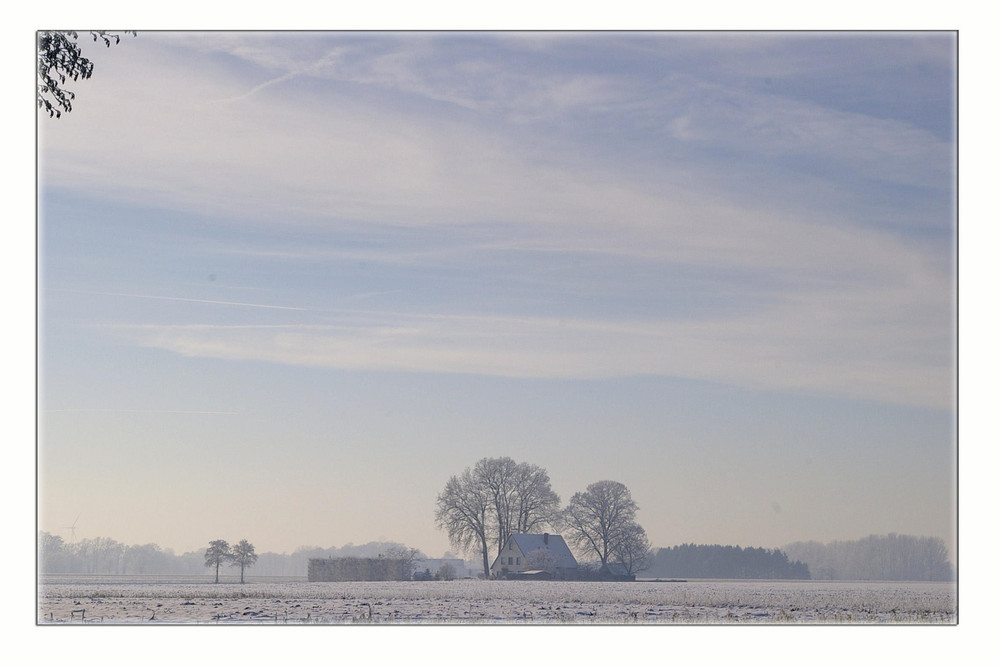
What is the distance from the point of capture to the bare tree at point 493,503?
35188 millimetres

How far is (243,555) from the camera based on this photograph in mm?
33656

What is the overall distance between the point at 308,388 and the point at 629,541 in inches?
515

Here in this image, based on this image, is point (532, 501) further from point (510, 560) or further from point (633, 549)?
point (510, 560)

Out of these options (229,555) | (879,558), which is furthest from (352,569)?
(879,558)

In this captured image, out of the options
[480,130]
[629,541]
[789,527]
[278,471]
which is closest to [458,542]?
[629,541]

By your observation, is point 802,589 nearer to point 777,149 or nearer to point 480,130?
point 777,149

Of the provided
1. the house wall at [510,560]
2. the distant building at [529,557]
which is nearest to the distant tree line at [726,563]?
the distant building at [529,557]

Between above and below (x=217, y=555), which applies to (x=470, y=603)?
below

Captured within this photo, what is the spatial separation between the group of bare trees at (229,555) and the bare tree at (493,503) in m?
6.15

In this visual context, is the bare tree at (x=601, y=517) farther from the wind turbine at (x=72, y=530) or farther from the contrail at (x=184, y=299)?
the wind turbine at (x=72, y=530)

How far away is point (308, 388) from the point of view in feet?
106

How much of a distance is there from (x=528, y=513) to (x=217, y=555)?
11782 millimetres

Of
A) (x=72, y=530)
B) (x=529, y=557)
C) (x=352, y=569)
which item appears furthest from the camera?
(x=529, y=557)

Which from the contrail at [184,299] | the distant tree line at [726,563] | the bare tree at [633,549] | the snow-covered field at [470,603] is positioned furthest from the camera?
the bare tree at [633,549]
